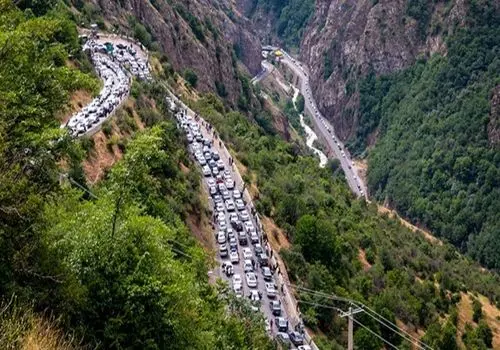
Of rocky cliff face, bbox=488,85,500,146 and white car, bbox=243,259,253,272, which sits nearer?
white car, bbox=243,259,253,272

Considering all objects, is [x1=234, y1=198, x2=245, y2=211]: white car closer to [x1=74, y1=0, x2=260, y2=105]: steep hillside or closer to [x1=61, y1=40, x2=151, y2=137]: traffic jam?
[x1=61, y1=40, x2=151, y2=137]: traffic jam

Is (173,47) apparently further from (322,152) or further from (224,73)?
(322,152)

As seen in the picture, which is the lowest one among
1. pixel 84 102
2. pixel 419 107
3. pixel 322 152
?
pixel 322 152

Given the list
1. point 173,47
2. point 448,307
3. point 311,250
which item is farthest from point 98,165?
point 173,47

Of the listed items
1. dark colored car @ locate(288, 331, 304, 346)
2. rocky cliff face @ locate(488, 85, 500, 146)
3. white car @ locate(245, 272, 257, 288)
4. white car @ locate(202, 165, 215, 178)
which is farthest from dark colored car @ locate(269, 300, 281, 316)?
rocky cliff face @ locate(488, 85, 500, 146)

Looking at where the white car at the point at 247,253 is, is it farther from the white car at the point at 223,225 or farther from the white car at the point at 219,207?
the white car at the point at 219,207

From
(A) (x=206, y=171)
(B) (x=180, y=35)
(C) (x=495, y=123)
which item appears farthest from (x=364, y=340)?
(C) (x=495, y=123)

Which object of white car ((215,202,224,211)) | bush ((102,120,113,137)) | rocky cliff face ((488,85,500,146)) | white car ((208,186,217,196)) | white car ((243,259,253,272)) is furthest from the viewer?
rocky cliff face ((488,85,500,146))
